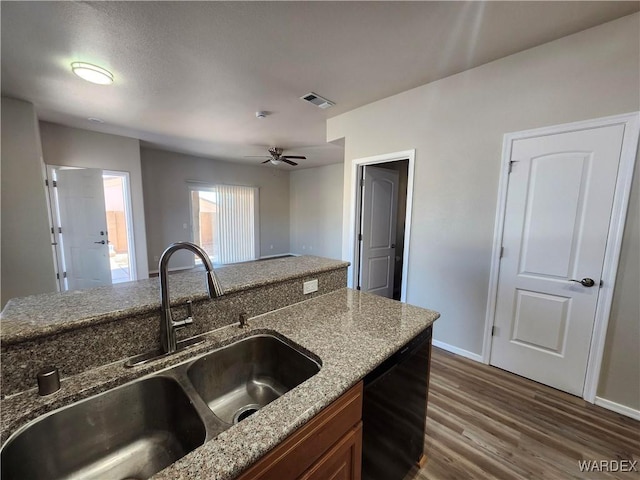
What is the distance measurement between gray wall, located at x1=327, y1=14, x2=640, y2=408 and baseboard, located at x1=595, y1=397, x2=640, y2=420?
0.05m

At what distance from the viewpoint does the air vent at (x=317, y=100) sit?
276 cm

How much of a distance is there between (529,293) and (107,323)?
9.07 feet

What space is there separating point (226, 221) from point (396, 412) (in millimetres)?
6195

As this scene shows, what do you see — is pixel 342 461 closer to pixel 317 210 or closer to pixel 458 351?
pixel 458 351

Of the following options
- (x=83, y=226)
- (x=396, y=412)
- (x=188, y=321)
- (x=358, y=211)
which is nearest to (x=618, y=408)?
Answer: (x=396, y=412)

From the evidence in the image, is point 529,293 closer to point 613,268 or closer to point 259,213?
point 613,268

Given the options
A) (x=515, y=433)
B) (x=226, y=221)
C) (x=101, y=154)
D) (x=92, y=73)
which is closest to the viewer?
(x=515, y=433)

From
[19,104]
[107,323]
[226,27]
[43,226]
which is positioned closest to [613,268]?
[107,323]

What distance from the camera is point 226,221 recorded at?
21.6ft

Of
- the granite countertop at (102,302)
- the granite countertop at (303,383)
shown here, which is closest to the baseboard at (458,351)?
the granite countertop at (303,383)

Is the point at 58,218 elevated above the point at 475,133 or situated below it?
below

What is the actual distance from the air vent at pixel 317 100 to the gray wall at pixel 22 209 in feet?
10.5

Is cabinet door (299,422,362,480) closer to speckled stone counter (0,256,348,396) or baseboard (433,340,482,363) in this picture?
speckled stone counter (0,256,348,396)

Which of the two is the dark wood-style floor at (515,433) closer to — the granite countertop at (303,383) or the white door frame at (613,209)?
the white door frame at (613,209)
